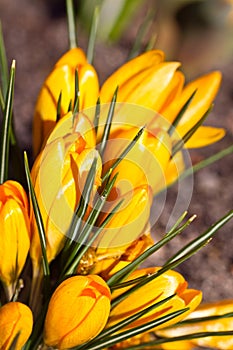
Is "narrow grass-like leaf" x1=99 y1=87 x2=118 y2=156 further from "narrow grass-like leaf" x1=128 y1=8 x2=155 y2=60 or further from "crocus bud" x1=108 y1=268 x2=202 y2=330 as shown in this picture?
"narrow grass-like leaf" x1=128 y1=8 x2=155 y2=60

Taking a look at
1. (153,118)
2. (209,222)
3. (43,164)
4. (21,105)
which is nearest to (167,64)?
(153,118)

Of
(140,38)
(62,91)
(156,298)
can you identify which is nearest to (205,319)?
(156,298)

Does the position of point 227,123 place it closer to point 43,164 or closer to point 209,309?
point 209,309

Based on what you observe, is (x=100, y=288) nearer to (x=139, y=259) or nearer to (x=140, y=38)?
(x=139, y=259)

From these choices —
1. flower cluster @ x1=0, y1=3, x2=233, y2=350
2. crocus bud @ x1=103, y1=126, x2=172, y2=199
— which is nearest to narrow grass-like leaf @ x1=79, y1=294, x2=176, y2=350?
flower cluster @ x1=0, y1=3, x2=233, y2=350

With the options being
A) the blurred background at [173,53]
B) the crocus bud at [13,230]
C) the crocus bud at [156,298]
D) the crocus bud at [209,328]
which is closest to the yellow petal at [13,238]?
the crocus bud at [13,230]
